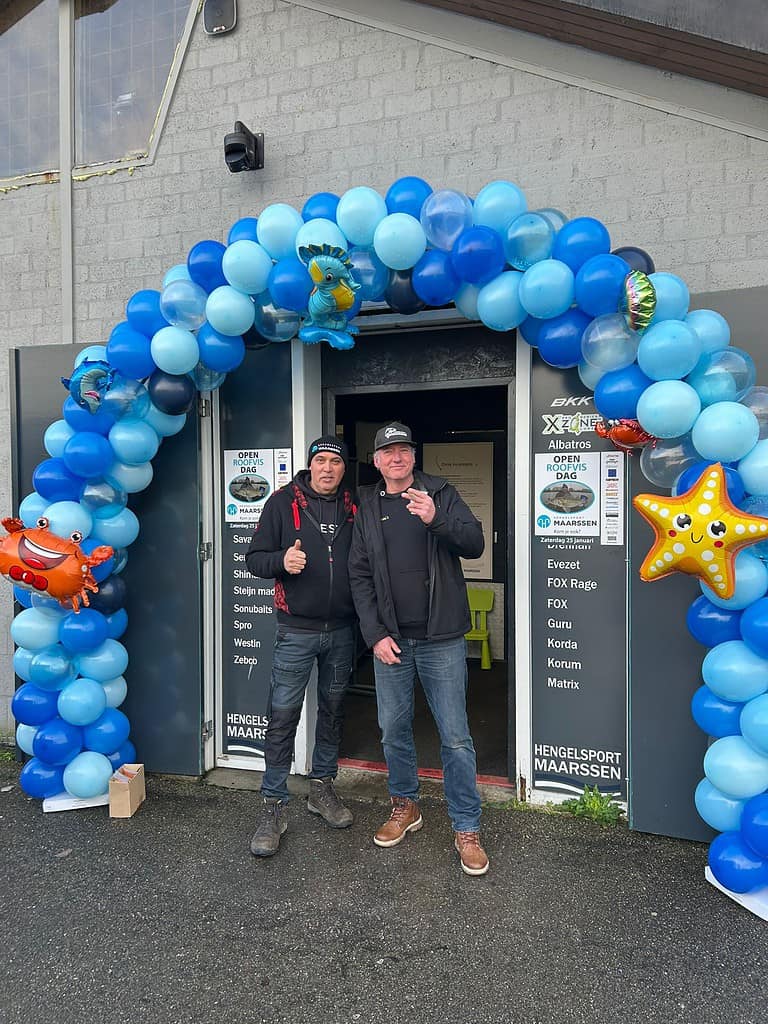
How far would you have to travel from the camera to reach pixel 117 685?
12.9ft

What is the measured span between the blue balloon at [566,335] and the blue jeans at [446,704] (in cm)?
142

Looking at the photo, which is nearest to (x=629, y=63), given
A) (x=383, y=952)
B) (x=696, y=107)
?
(x=696, y=107)

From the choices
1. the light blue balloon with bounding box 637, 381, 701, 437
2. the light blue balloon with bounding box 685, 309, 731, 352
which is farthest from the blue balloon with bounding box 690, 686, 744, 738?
the light blue balloon with bounding box 685, 309, 731, 352

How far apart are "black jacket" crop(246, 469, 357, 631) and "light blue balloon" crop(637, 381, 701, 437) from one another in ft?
5.04

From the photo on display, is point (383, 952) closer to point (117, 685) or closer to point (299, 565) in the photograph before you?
point (299, 565)

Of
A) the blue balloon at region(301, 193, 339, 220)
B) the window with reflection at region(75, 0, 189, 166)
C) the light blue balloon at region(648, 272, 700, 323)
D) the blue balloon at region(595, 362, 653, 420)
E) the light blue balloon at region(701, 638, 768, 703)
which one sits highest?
the window with reflection at region(75, 0, 189, 166)

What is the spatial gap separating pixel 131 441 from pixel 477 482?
4.02 metres

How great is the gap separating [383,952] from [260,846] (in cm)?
91

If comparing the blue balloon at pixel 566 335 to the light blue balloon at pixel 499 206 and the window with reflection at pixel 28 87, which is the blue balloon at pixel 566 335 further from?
the window with reflection at pixel 28 87

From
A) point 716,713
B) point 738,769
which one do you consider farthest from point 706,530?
point 738,769

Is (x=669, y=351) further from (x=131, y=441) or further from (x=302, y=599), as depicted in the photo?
(x=131, y=441)

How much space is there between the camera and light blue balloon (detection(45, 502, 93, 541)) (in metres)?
3.54

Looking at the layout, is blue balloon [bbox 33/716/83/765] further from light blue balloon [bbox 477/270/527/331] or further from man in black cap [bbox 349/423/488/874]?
light blue balloon [bbox 477/270/527/331]

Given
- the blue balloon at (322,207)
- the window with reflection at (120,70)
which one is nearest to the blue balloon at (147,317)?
the blue balloon at (322,207)
